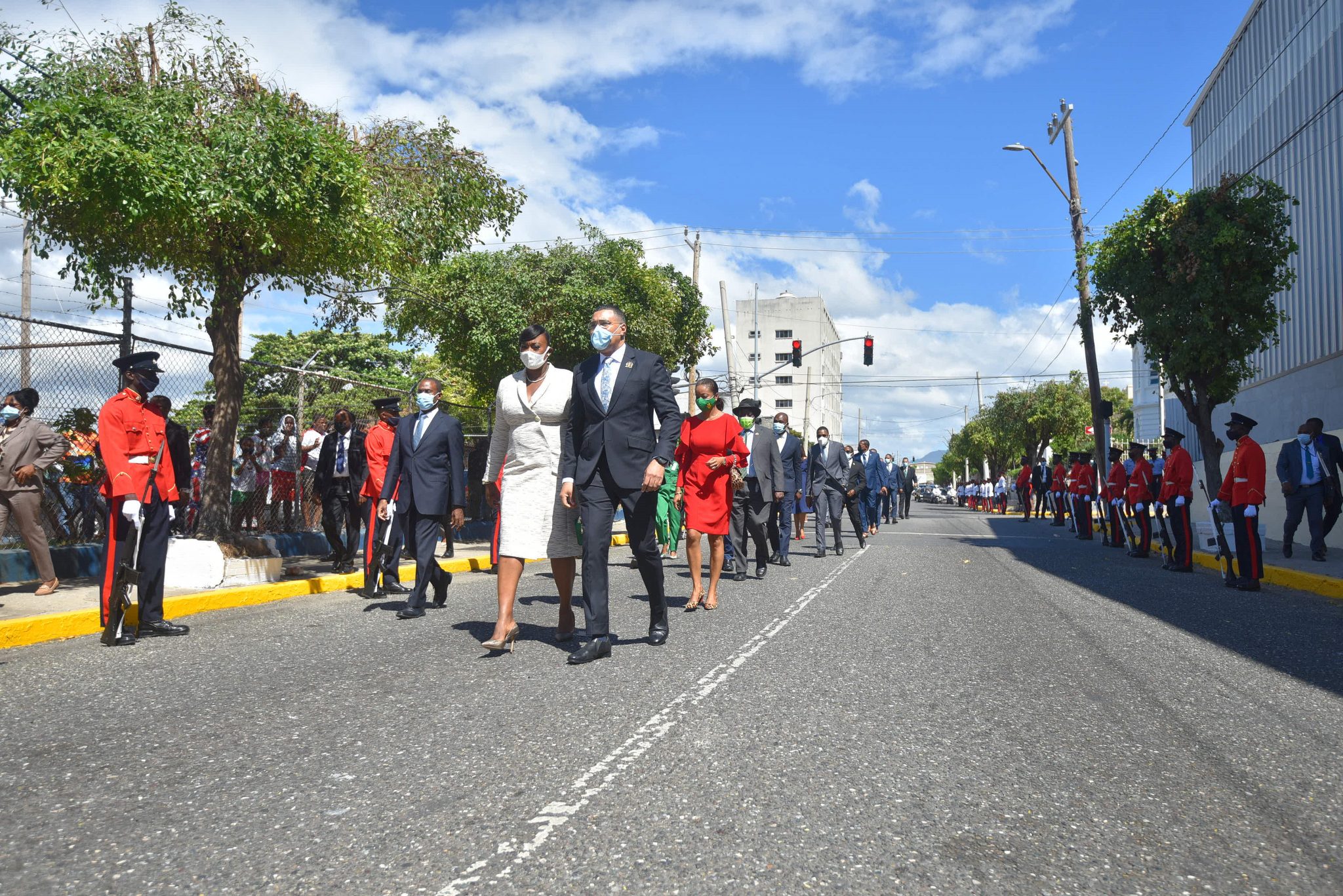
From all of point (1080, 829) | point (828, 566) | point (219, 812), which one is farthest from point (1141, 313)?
point (219, 812)

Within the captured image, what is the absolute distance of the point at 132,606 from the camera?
687 cm

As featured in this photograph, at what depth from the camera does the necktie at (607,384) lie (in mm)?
5449

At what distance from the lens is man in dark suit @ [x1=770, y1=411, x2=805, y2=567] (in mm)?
11846

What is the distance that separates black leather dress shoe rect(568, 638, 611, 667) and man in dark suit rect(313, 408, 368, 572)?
5.94 metres

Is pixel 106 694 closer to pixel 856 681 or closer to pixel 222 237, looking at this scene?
pixel 856 681

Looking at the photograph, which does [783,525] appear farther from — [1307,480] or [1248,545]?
[1307,480]

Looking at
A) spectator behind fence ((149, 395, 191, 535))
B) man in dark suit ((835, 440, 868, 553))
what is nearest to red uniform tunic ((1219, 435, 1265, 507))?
man in dark suit ((835, 440, 868, 553))

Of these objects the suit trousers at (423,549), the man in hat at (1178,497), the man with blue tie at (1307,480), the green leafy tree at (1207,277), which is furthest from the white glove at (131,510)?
the green leafy tree at (1207,277)

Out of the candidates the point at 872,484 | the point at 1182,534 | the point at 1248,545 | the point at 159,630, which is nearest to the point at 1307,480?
the point at 1182,534

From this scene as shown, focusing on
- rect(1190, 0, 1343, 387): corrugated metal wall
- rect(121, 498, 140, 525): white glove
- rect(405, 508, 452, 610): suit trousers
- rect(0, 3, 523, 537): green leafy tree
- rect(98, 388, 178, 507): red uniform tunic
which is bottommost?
rect(405, 508, 452, 610): suit trousers

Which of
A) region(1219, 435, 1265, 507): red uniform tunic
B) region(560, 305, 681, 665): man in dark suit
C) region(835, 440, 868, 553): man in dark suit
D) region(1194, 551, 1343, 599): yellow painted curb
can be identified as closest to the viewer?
region(560, 305, 681, 665): man in dark suit

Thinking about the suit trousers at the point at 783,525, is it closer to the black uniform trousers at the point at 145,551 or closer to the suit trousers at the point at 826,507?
the suit trousers at the point at 826,507

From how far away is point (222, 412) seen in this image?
9.88m

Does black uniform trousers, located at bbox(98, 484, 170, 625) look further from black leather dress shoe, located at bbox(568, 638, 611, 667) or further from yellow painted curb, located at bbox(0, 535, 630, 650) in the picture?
black leather dress shoe, located at bbox(568, 638, 611, 667)
